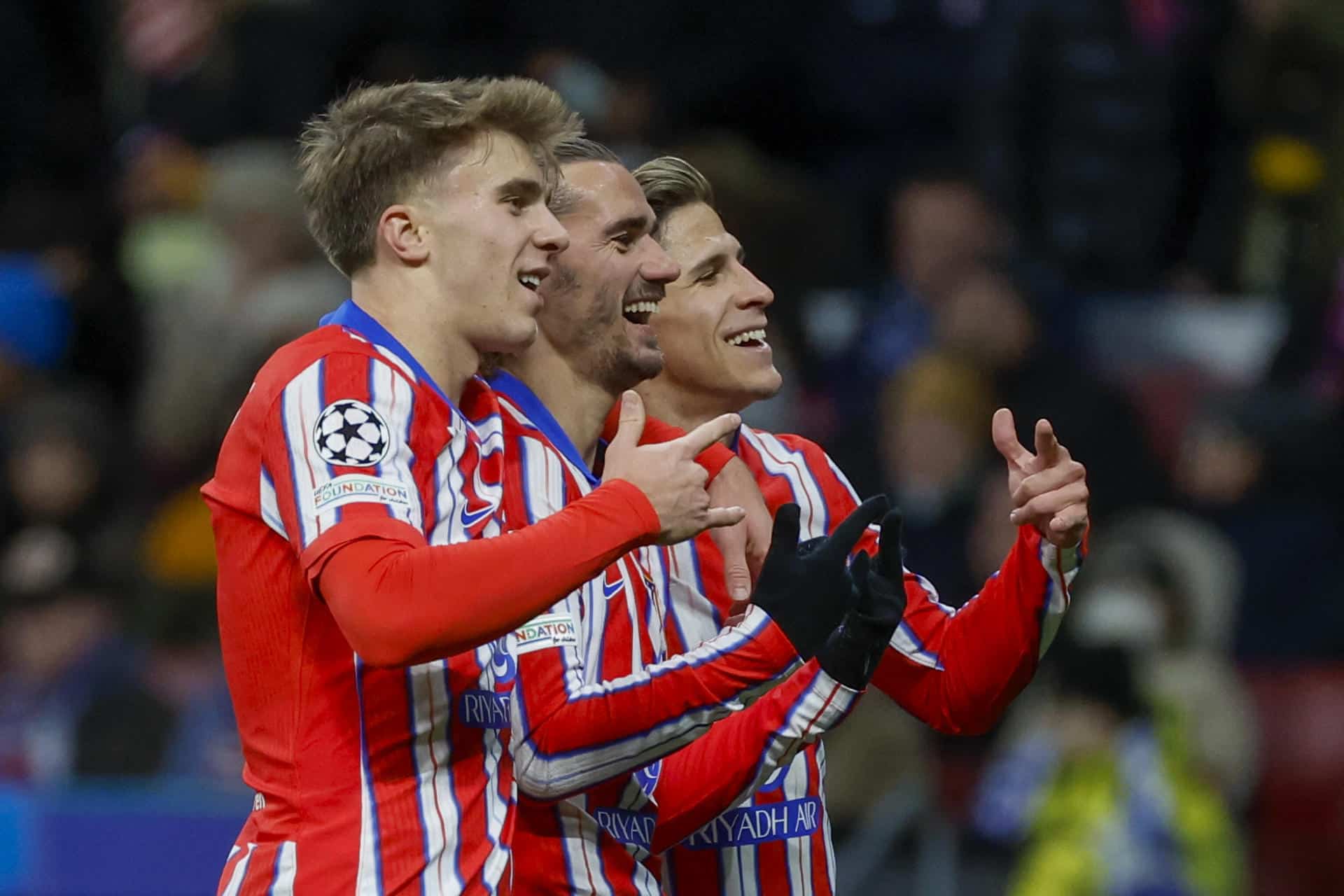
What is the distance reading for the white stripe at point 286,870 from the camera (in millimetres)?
2887

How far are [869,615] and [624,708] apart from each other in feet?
1.20

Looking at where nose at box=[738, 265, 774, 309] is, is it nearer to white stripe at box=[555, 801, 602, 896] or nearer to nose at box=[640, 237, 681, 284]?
nose at box=[640, 237, 681, 284]

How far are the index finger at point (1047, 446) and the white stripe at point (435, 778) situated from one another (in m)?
1.00

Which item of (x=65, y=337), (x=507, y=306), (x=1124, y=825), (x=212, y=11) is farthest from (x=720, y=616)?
(x=212, y=11)

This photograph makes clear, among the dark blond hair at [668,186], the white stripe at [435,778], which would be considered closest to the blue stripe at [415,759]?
the white stripe at [435,778]

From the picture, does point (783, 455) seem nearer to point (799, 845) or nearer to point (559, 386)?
point (559, 386)

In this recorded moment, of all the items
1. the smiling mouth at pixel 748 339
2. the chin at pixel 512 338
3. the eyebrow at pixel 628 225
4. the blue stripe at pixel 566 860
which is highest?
the eyebrow at pixel 628 225

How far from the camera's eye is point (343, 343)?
9.61ft

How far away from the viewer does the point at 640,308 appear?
11.6ft

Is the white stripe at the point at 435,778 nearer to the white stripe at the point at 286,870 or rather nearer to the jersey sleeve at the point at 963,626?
the white stripe at the point at 286,870

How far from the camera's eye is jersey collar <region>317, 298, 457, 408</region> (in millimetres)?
2988

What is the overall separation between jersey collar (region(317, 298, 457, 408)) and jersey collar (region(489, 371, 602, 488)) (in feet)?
1.19

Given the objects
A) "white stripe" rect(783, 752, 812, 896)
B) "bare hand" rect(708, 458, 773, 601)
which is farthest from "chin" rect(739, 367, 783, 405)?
"white stripe" rect(783, 752, 812, 896)

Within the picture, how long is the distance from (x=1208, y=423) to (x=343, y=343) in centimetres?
431
